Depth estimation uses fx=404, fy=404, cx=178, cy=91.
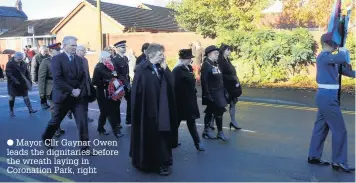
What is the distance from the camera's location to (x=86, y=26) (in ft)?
120

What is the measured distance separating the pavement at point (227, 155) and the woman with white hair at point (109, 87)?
395 mm

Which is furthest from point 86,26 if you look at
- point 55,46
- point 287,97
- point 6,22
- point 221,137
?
point 6,22

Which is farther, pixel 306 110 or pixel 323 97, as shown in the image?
pixel 306 110

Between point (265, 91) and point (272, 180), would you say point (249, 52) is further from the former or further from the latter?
point (272, 180)

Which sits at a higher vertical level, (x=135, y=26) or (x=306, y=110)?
(x=135, y=26)

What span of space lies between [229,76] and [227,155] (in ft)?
6.95

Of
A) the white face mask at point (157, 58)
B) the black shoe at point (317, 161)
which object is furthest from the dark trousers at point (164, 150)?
the black shoe at point (317, 161)

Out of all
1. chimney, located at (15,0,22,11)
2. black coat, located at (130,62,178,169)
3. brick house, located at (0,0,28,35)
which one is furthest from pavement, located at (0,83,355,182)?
chimney, located at (15,0,22,11)

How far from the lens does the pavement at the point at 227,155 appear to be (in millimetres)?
5441

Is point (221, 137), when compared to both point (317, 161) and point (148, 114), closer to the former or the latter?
point (317, 161)

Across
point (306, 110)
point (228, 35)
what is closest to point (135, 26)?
point (228, 35)

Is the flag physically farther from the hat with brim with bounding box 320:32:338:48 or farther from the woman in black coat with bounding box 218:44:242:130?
the woman in black coat with bounding box 218:44:242:130

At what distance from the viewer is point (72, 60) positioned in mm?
6500

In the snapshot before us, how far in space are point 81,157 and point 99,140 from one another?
1.25 meters
